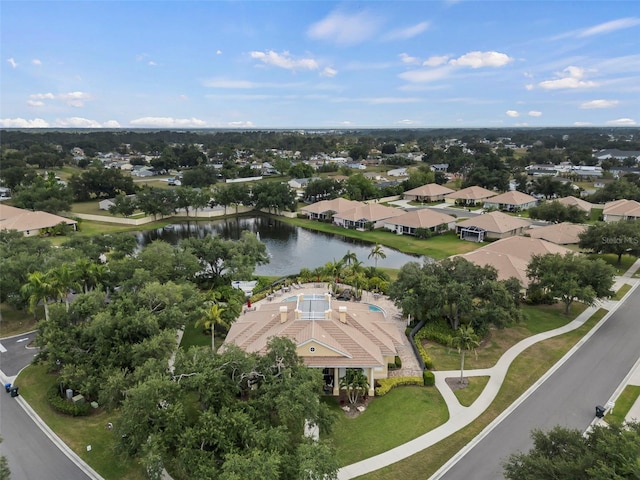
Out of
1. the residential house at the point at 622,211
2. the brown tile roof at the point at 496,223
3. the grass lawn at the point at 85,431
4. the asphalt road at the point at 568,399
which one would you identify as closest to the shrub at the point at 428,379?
the asphalt road at the point at 568,399

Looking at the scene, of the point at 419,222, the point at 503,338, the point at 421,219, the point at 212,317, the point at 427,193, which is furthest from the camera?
the point at 427,193

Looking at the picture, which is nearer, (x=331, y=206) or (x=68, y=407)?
(x=68, y=407)

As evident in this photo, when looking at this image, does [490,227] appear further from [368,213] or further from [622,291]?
[622,291]

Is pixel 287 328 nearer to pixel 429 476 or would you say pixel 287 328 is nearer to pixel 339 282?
pixel 429 476

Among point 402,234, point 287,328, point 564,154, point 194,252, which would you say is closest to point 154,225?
point 194,252

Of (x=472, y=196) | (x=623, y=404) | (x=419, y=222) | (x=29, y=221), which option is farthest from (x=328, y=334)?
(x=472, y=196)

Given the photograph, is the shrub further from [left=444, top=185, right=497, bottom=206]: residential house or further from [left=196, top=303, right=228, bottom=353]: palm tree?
[left=444, top=185, right=497, bottom=206]: residential house
